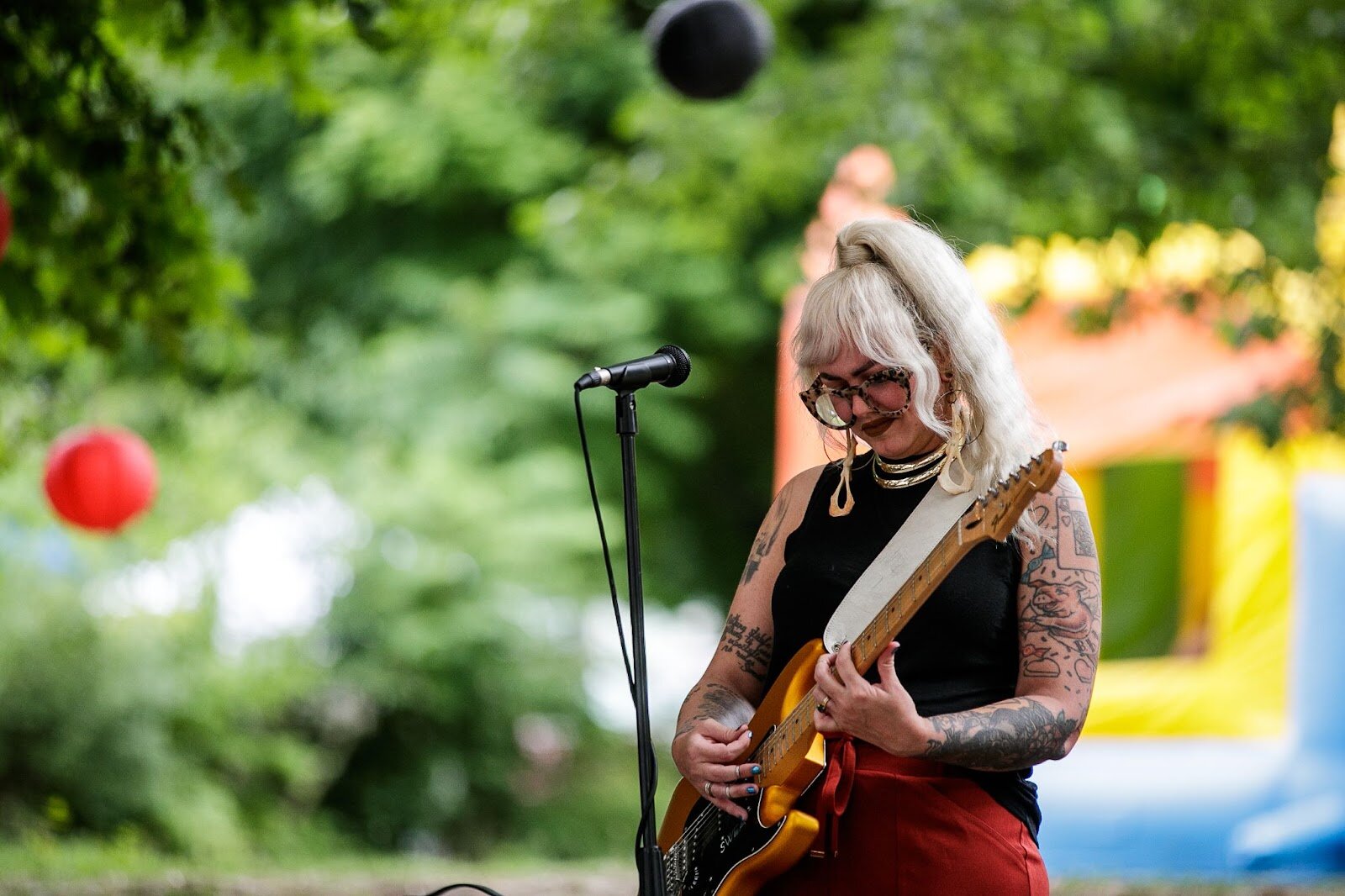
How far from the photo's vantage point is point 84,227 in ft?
17.6

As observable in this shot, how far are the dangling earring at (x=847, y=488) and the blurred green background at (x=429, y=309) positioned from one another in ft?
9.24

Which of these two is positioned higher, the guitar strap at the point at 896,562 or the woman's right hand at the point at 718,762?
the guitar strap at the point at 896,562

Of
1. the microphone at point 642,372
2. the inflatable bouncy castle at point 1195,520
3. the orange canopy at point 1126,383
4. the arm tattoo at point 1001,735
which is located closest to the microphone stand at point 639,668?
the microphone at point 642,372

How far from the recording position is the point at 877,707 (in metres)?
2.36

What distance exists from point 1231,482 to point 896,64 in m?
3.18

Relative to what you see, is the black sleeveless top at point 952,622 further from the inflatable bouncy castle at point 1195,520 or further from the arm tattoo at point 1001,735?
the inflatable bouncy castle at point 1195,520

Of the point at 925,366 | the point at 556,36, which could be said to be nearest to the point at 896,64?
the point at 556,36

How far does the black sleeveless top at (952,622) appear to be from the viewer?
2.54m

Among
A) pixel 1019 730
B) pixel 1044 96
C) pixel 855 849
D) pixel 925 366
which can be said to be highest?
pixel 1044 96

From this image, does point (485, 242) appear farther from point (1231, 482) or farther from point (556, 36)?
point (1231, 482)

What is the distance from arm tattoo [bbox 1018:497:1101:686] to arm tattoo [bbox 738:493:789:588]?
535mm

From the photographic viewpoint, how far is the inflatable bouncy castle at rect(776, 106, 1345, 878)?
7879 mm

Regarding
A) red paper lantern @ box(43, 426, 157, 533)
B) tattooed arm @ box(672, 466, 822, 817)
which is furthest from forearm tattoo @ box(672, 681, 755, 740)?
red paper lantern @ box(43, 426, 157, 533)

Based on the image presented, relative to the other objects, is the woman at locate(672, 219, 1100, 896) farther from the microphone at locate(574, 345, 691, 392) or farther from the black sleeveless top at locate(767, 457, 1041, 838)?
the microphone at locate(574, 345, 691, 392)
